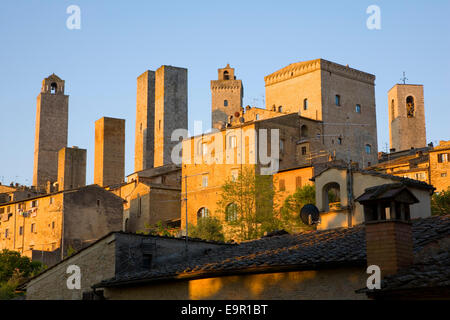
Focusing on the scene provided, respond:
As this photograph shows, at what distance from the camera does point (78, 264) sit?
21641mm

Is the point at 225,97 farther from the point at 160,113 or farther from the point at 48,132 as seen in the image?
the point at 48,132

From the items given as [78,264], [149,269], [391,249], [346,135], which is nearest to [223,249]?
[149,269]

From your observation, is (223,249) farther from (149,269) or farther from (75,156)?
(75,156)

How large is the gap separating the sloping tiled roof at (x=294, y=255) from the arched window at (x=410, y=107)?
66418 millimetres

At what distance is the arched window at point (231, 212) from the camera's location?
47.4 meters

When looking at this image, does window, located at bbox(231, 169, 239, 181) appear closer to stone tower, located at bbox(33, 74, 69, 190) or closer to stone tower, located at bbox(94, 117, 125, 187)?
stone tower, located at bbox(94, 117, 125, 187)

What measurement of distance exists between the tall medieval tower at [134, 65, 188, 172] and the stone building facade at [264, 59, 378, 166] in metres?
12.5

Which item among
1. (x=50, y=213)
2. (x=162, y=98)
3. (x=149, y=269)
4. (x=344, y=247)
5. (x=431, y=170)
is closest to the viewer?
(x=344, y=247)

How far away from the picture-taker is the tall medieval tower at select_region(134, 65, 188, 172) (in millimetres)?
73062

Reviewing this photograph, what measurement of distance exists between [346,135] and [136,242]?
41.3m

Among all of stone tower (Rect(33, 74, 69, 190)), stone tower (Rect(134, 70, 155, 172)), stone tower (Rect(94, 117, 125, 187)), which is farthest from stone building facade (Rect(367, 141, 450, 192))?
stone tower (Rect(33, 74, 69, 190))

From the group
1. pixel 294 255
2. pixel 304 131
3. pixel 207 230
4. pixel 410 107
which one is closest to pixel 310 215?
pixel 294 255

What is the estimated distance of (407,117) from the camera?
83.6m

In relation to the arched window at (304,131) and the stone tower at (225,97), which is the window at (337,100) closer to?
Result: the arched window at (304,131)
